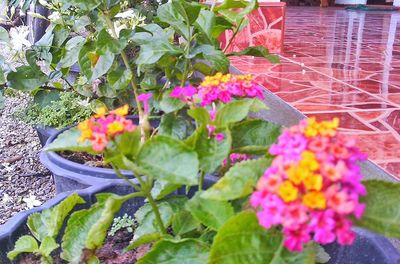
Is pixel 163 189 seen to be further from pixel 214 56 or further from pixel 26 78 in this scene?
pixel 26 78

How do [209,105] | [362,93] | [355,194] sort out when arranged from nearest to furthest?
[355,194] < [209,105] < [362,93]

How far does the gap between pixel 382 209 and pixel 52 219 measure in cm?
54

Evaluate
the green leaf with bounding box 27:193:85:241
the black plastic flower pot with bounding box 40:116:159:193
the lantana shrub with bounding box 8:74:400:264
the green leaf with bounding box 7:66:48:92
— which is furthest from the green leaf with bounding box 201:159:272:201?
the green leaf with bounding box 7:66:48:92

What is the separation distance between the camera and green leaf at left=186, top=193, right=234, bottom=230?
0.61m

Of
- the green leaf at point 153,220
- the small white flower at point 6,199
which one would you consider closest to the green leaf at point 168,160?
the green leaf at point 153,220

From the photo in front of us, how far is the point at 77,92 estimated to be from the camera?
1665mm

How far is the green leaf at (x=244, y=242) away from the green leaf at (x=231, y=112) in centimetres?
17

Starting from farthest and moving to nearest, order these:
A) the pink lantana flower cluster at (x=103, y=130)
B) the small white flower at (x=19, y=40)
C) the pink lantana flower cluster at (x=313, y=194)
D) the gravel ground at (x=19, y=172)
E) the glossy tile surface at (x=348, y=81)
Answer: the glossy tile surface at (x=348, y=81)
the gravel ground at (x=19, y=172)
the small white flower at (x=19, y=40)
the pink lantana flower cluster at (x=103, y=130)
the pink lantana flower cluster at (x=313, y=194)

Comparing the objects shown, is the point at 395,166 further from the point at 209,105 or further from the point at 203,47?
the point at 209,105

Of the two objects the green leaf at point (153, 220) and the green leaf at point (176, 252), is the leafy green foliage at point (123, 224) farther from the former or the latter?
the green leaf at point (176, 252)

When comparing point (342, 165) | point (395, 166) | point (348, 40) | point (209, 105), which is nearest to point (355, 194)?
point (342, 165)

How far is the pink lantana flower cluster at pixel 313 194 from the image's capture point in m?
0.42

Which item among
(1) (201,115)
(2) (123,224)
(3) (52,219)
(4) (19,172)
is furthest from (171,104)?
(4) (19,172)

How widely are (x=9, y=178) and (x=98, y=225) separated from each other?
137 cm
